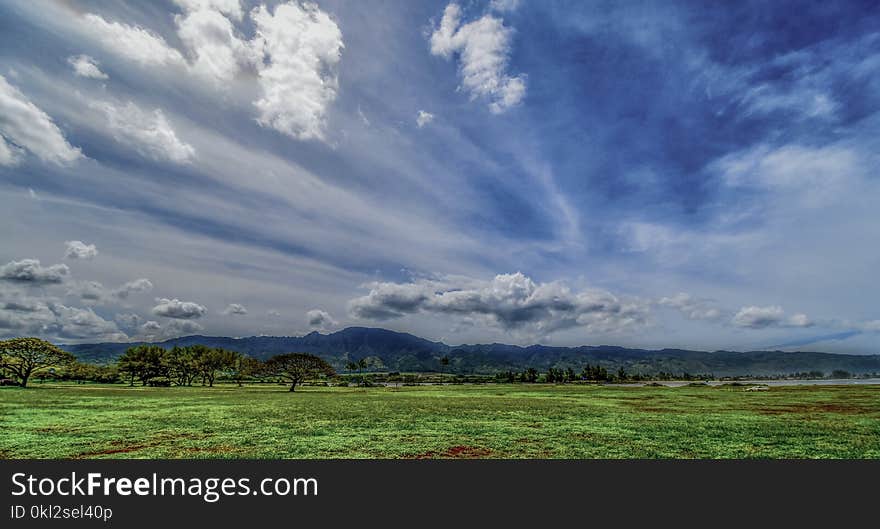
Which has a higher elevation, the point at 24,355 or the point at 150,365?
the point at 24,355

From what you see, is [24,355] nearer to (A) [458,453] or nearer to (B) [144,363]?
(B) [144,363]

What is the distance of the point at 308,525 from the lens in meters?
11.3

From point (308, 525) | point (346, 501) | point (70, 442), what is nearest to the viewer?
point (308, 525)

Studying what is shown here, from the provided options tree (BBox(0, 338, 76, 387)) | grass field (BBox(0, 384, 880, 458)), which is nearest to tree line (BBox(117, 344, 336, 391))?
tree (BBox(0, 338, 76, 387))

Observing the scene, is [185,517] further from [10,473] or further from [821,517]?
[821,517]

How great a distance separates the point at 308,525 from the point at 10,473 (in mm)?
12766

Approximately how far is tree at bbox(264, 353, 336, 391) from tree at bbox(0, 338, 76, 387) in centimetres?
4502

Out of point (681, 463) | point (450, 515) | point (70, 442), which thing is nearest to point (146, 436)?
point (70, 442)

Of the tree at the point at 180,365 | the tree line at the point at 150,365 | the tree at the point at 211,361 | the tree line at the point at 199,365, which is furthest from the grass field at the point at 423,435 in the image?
the tree at the point at 180,365

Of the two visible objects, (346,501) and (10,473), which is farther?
(10,473)

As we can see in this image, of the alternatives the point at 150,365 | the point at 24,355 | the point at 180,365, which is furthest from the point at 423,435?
the point at 180,365

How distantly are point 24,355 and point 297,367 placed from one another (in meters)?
55.1

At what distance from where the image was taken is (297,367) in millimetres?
90438

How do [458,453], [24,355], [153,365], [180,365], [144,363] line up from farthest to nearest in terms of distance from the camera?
1. [180,365]
2. [153,365]
3. [144,363]
4. [24,355]
5. [458,453]
